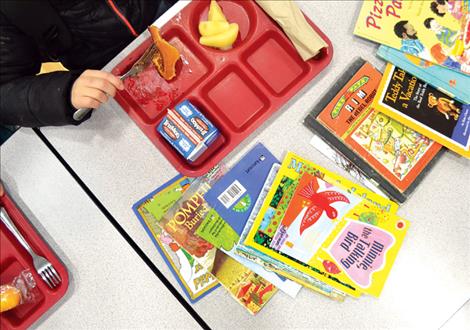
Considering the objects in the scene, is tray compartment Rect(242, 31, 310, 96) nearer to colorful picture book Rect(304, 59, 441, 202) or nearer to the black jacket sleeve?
colorful picture book Rect(304, 59, 441, 202)

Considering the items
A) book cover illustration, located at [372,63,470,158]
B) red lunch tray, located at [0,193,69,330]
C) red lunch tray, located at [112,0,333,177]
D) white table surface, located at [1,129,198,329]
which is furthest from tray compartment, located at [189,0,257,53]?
red lunch tray, located at [0,193,69,330]

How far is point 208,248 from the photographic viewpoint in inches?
33.7

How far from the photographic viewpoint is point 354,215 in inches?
32.9

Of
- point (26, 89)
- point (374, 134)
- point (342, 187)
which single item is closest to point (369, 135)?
point (374, 134)

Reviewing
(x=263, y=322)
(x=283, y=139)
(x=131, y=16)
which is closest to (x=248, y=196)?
(x=283, y=139)

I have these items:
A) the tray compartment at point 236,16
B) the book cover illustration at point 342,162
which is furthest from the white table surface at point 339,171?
the tray compartment at point 236,16

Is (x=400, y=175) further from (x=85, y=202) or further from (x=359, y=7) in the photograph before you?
(x=85, y=202)

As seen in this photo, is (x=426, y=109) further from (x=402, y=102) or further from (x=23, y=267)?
Answer: (x=23, y=267)

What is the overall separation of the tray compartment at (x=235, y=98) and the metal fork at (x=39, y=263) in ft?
1.65

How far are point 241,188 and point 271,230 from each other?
11cm

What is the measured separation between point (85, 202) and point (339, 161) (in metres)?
0.58

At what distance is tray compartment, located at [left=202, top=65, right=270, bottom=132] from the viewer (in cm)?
91

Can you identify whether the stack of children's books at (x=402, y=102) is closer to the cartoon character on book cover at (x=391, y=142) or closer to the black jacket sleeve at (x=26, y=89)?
the cartoon character on book cover at (x=391, y=142)

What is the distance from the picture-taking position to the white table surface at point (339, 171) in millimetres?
835
